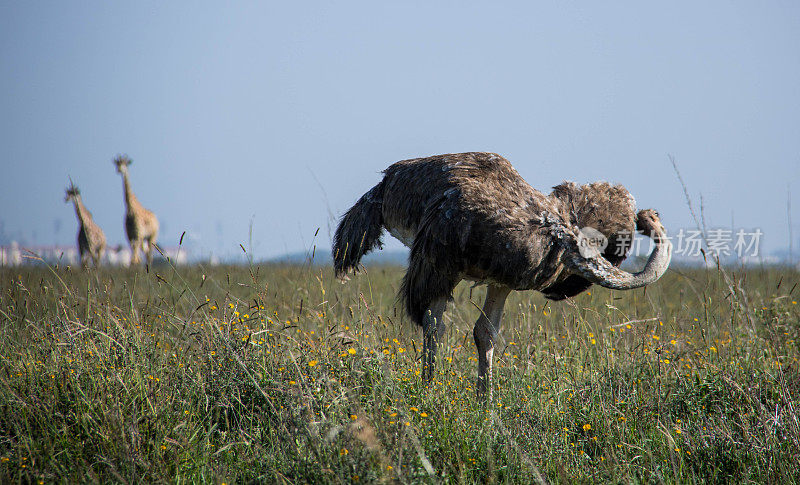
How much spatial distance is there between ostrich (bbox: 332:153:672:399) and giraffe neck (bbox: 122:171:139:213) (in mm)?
11453

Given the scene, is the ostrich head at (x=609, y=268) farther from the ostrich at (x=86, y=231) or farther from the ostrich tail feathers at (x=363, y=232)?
the ostrich at (x=86, y=231)

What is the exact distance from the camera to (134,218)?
611 inches

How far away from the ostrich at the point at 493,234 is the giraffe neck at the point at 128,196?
11453mm

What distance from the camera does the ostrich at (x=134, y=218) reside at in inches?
611

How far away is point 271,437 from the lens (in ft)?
12.4

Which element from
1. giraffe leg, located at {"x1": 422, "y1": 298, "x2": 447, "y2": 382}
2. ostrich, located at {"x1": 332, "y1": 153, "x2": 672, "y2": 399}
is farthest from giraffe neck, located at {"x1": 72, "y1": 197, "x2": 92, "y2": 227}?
giraffe leg, located at {"x1": 422, "y1": 298, "x2": 447, "y2": 382}

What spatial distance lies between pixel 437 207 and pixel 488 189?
351 mm

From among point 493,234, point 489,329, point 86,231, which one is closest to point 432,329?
point 489,329

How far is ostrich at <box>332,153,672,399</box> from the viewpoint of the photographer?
4.48 metres

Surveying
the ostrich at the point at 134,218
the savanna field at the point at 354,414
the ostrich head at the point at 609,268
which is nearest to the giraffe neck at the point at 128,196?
the ostrich at the point at 134,218

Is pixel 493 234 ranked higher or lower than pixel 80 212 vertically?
higher

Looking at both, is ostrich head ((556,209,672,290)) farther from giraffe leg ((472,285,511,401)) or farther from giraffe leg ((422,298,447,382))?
giraffe leg ((422,298,447,382))

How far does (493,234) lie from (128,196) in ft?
42.7

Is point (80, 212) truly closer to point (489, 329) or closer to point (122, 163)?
point (122, 163)
